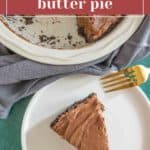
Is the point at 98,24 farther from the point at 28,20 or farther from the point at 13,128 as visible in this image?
the point at 13,128

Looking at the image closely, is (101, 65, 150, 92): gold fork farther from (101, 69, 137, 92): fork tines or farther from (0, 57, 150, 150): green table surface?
(0, 57, 150, 150): green table surface

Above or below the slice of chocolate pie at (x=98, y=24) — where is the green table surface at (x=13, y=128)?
below

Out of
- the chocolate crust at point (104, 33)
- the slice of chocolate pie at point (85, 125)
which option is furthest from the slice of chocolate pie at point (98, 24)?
the slice of chocolate pie at point (85, 125)

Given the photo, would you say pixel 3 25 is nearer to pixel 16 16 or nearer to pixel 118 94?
pixel 16 16

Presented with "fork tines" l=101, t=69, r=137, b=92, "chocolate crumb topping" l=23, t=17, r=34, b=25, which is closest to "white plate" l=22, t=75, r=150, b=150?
"fork tines" l=101, t=69, r=137, b=92

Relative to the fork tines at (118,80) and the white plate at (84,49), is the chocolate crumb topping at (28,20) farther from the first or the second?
the fork tines at (118,80)
